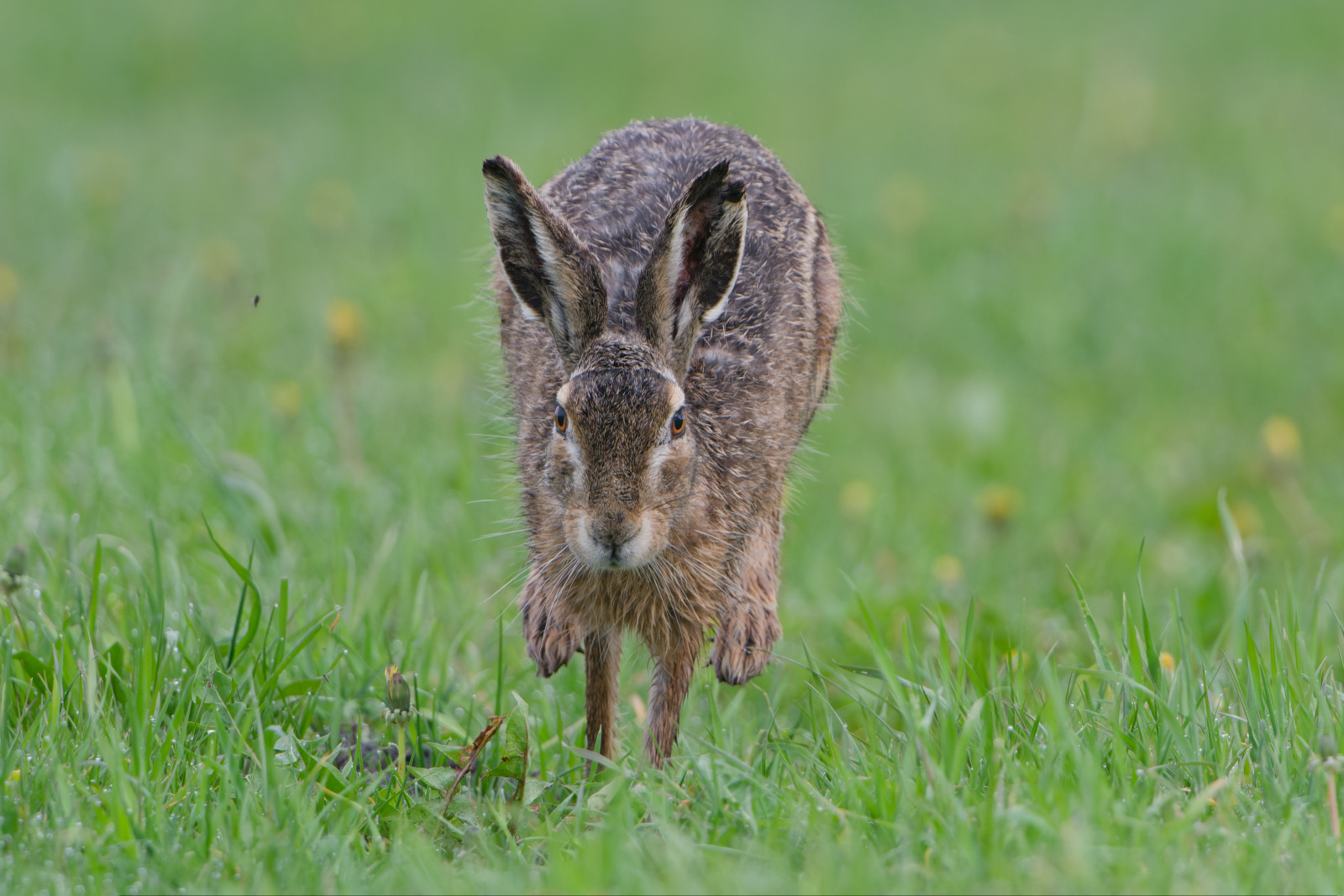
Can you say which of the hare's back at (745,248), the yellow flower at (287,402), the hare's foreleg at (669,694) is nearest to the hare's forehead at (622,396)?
the hare's back at (745,248)

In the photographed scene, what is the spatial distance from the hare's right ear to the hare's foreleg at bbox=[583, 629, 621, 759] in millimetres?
744

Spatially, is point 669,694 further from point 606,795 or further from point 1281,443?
point 1281,443

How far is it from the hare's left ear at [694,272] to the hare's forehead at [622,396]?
0.24 metres

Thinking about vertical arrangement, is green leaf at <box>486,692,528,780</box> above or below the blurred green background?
below

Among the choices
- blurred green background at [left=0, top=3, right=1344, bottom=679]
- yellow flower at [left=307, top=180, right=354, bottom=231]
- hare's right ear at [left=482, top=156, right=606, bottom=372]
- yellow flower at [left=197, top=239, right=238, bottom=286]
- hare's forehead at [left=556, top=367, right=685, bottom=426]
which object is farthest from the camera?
yellow flower at [left=307, top=180, right=354, bottom=231]

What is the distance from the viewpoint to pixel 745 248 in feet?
14.6

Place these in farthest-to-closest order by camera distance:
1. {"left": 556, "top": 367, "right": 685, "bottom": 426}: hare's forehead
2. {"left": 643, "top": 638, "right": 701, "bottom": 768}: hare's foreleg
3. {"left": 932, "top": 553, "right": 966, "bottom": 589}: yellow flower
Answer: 1. {"left": 932, "top": 553, "right": 966, "bottom": 589}: yellow flower
2. {"left": 643, "top": 638, "right": 701, "bottom": 768}: hare's foreleg
3. {"left": 556, "top": 367, "right": 685, "bottom": 426}: hare's forehead

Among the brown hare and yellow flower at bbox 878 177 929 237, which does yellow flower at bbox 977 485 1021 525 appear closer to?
the brown hare

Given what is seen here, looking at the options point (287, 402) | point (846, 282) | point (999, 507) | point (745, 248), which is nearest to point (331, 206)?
point (846, 282)

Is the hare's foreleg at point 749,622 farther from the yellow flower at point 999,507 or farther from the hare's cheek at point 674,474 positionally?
the yellow flower at point 999,507

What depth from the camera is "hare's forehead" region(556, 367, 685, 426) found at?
3.51 m

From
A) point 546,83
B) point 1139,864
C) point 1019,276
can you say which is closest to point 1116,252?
point 1019,276

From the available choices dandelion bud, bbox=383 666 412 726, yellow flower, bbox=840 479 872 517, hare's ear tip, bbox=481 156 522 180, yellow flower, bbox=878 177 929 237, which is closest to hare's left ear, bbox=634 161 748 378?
hare's ear tip, bbox=481 156 522 180

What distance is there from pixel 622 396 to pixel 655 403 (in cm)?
8
